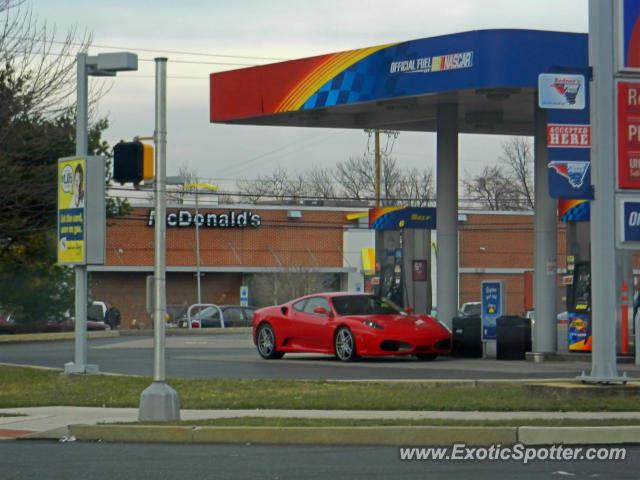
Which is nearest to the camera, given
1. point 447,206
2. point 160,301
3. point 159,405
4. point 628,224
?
point 159,405

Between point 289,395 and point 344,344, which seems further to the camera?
point 344,344

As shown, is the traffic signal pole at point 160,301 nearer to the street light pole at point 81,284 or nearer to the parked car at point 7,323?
the street light pole at point 81,284

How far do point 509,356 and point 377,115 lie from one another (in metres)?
6.76

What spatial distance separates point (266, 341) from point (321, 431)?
1261cm

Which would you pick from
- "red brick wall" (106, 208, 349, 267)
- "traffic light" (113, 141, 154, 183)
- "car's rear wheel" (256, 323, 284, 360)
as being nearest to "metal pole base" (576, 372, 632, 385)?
"traffic light" (113, 141, 154, 183)

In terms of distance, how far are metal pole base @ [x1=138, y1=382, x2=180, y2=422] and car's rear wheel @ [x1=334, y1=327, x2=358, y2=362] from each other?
32.5 ft

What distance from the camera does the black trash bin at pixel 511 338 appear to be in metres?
24.8

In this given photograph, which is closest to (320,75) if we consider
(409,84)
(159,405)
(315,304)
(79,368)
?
(409,84)

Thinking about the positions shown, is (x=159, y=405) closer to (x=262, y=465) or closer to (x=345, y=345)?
(x=262, y=465)

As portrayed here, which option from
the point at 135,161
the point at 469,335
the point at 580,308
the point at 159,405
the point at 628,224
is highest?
the point at 135,161

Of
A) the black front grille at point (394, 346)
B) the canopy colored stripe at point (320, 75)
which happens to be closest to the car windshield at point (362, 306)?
the black front grille at point (394, 346)

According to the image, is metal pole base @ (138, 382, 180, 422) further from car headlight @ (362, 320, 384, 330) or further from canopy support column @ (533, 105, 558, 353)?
canopy support column @ (533, 105, 558, 353)

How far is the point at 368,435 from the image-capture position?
1280 centimetres

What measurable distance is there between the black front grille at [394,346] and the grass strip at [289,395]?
520 cm
